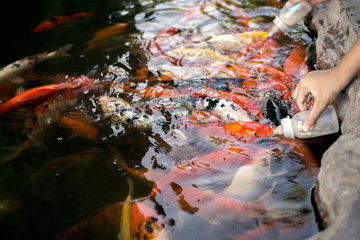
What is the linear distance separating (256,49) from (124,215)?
343 cm

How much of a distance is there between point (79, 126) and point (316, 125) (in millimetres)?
2429

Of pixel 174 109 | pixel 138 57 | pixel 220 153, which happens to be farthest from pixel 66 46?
pixel 220 153

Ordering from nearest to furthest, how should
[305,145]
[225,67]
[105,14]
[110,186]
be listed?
1. [110,186]
2. [305,145]
3. [225,67]
4. [105,14]

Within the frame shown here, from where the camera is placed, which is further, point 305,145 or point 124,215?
point 305,145

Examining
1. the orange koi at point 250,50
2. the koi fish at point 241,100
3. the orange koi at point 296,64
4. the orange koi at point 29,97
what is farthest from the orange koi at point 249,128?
the orange koi at point 29,97

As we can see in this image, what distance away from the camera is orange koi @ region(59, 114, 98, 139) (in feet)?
9.91

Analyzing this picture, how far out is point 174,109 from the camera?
325cm

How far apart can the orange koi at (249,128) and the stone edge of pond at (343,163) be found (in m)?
0.64

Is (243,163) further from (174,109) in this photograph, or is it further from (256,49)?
(256,49)

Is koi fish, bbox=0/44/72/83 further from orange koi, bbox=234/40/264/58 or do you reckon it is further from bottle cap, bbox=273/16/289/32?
bottle cap, bbox=273/16/289/32

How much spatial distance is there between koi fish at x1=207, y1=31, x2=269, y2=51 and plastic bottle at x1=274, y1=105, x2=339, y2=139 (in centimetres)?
243

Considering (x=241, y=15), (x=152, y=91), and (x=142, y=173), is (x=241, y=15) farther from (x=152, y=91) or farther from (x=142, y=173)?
(x=142, y=173)

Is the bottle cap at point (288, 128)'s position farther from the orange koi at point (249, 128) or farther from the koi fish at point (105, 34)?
the koi fish at point (105, 34)

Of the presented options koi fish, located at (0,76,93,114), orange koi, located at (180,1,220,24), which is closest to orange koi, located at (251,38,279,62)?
orange koi, located at (180,1,220,24)
